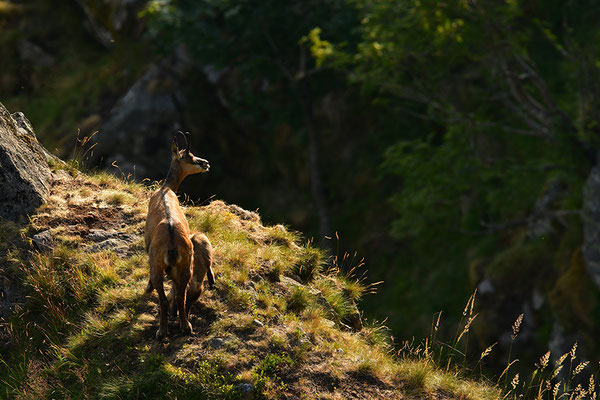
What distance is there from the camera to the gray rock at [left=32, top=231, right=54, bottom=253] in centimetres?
784

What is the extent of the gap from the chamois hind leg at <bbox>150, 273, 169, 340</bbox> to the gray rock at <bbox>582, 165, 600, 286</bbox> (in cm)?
1154

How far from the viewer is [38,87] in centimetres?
2958

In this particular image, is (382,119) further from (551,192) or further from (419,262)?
(551,192)

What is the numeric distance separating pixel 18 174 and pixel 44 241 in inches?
48.5

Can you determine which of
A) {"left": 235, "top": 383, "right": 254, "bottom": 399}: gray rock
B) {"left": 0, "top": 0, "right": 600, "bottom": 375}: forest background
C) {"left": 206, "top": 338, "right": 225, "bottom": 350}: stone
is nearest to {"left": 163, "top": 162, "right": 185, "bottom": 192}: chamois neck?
{"left": 206, "top": 338, "right": 225, "bottom": 350}: stone

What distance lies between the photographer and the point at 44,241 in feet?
26.0

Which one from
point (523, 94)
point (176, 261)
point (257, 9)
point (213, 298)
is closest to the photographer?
point (176, 261)

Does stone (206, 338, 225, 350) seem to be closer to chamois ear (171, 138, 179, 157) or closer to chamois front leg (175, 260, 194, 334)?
chamois front leg (175, 260, 194, 334)

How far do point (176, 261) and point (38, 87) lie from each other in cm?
2680

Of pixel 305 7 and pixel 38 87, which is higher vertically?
pixel 305 7

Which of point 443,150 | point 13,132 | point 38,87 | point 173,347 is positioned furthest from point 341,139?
point 173,347

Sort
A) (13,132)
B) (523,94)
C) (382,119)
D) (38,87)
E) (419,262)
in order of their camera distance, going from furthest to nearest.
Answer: (38,87), (382,119), (419,262), (523,94), (13,132)

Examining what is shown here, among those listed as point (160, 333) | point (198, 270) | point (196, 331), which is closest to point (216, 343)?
point (196, 331)

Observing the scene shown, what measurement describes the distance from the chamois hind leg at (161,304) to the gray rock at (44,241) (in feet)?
7.25
